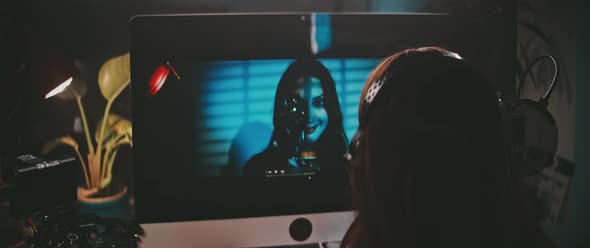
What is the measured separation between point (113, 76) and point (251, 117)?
1.58 feet

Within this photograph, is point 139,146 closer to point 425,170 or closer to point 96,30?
point 96,30

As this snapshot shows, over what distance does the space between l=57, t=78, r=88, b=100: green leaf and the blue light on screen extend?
18.9 inches

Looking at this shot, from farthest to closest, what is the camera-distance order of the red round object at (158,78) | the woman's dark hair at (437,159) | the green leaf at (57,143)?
the green leaf at (57,143) → the red round object at (158,78) → the woman's dark hair at (437,159)

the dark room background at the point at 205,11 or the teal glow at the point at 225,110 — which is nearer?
the teal glow at the point at 225,110

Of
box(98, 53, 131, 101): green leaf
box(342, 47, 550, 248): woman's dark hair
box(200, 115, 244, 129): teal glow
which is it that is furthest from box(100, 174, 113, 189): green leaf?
box(342, 47, 550, 248): woman's dark hair

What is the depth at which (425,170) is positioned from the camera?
0.50 m

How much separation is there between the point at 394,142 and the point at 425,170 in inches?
1.9

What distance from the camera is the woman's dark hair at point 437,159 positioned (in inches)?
19.3

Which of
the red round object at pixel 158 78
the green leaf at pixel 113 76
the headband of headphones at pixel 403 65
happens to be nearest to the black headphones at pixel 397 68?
the headband of headphones at pixel 403 65

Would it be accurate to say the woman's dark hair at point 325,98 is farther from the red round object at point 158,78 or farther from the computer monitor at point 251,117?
the red round object at point 158,78

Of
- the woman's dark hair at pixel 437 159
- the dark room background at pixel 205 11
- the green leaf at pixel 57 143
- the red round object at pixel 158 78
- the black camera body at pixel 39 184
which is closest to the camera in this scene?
the woman's dark hair at pixel 437 159

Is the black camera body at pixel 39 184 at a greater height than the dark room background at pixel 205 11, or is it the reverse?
the dark room background at pixel 205 11

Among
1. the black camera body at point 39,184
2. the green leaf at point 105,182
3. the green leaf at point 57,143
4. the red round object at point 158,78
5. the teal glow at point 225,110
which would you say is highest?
the red round object at point 158,78

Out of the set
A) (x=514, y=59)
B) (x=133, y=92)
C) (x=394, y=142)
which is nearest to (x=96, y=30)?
(x=133, y=92)
